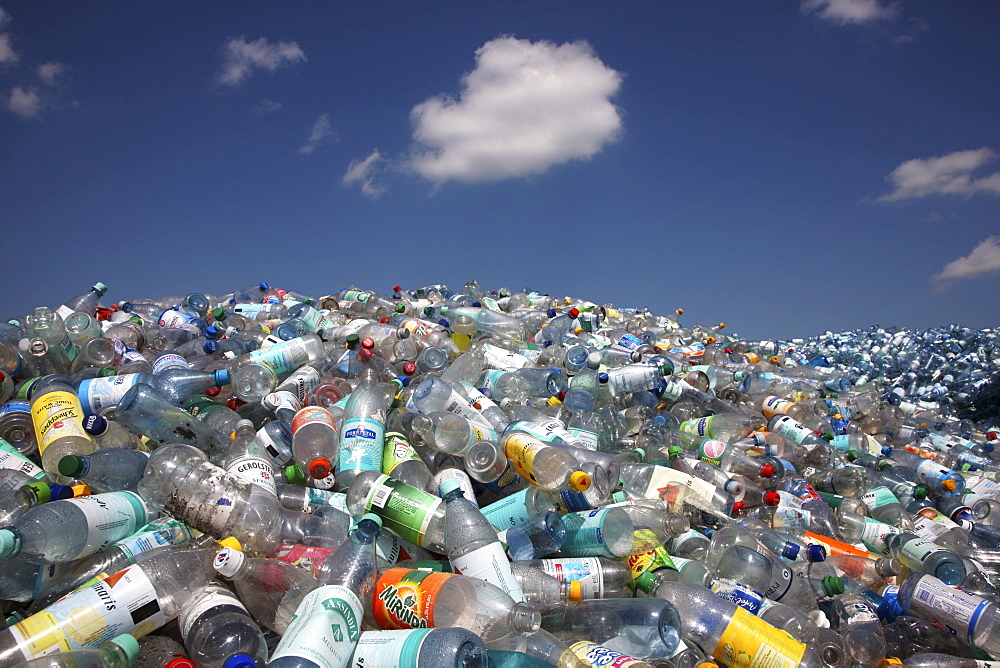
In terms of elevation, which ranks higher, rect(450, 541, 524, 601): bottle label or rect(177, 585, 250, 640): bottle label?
rect(450, 541, 524, 601): bottle label

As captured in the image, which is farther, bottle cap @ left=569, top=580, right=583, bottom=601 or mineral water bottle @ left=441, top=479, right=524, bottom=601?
bottle cap @ left=569, top=580, right=583, bottom=601

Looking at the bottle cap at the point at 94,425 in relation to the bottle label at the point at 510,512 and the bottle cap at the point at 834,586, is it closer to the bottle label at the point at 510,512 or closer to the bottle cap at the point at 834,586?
the bottle label at the point at 510,512

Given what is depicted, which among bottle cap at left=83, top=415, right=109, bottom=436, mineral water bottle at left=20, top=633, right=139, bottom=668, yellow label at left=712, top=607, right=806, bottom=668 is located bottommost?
yellow label at left=712, top=607, right=806, bottom=668

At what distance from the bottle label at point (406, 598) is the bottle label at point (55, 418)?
1746 millimetres

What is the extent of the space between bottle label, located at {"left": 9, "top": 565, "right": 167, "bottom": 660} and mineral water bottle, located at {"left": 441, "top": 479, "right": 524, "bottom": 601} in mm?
969

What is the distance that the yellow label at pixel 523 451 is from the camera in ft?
9.07

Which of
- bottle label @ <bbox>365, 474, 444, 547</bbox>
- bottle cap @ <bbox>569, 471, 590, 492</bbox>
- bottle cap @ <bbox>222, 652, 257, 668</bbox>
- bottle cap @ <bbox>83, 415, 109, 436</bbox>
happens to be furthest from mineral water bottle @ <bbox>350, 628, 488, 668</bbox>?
bottle cap @ <bbox>83, 415, 109, 436</bbox>

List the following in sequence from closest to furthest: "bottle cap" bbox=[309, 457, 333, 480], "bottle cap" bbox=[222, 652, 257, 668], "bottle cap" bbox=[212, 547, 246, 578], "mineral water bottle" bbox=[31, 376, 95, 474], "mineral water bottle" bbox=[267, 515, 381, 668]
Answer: "bottle cap" bbox=[222, 652, 257, 668] → "mineral water bottle" bbox=[267, 515, 381, 668] → "bottle cap" bbox=[212, 547, 246, 578] → "bottle cap" bbox=[309, 457, 333, 480] → "mineral water bottle" bbox=[31, 376, 95, 474]

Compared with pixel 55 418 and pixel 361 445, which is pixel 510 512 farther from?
pixel 55 418

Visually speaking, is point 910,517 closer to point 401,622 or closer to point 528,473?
point 528,473

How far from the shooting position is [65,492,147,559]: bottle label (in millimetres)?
1969

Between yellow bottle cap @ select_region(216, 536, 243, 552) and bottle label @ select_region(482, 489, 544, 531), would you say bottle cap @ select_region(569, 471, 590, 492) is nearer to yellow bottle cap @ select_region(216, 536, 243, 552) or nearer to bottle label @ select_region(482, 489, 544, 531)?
bottle label @ select_region(482, 489, 544, 531)

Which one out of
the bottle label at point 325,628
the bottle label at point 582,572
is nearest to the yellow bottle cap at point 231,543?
the bottle label at point 325,628

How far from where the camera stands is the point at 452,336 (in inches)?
197
